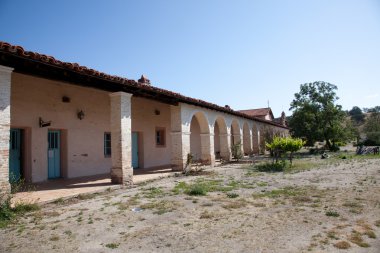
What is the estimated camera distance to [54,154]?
394 inches

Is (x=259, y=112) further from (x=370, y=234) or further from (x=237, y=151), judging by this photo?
(x=370, y=234)

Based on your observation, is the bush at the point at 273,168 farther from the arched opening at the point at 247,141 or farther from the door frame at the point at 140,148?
the arched opening at the point at 247,141

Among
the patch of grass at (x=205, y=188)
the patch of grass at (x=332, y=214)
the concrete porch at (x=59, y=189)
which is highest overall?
the concrete porch at (x=59, y=189)

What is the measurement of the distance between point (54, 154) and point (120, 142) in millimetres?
2778

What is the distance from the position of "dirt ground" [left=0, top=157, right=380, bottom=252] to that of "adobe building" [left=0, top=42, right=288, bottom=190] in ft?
5.80

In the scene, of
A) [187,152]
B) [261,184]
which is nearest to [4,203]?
[261,184]

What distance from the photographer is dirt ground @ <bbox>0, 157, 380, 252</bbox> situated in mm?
3992

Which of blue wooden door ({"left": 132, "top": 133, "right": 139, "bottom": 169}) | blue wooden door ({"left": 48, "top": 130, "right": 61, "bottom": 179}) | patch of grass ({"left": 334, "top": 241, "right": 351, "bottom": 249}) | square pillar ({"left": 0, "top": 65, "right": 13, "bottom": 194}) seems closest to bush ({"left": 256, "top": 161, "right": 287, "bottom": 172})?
blue wooden door ({"left": 132, "top": 133, "right": 139, "bottom": 169})

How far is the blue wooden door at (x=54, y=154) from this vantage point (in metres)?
9.86

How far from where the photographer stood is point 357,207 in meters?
5.79

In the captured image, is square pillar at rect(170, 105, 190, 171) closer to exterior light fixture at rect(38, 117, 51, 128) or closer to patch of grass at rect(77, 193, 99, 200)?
exterior light fixture at rect(38, 117, 51, 128)

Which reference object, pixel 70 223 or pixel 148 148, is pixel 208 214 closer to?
pixel 70 223

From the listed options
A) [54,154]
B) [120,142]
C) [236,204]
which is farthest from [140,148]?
[236,204]

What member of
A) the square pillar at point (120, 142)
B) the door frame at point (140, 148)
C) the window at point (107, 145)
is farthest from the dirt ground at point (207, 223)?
the door frame at point (140, 148)
